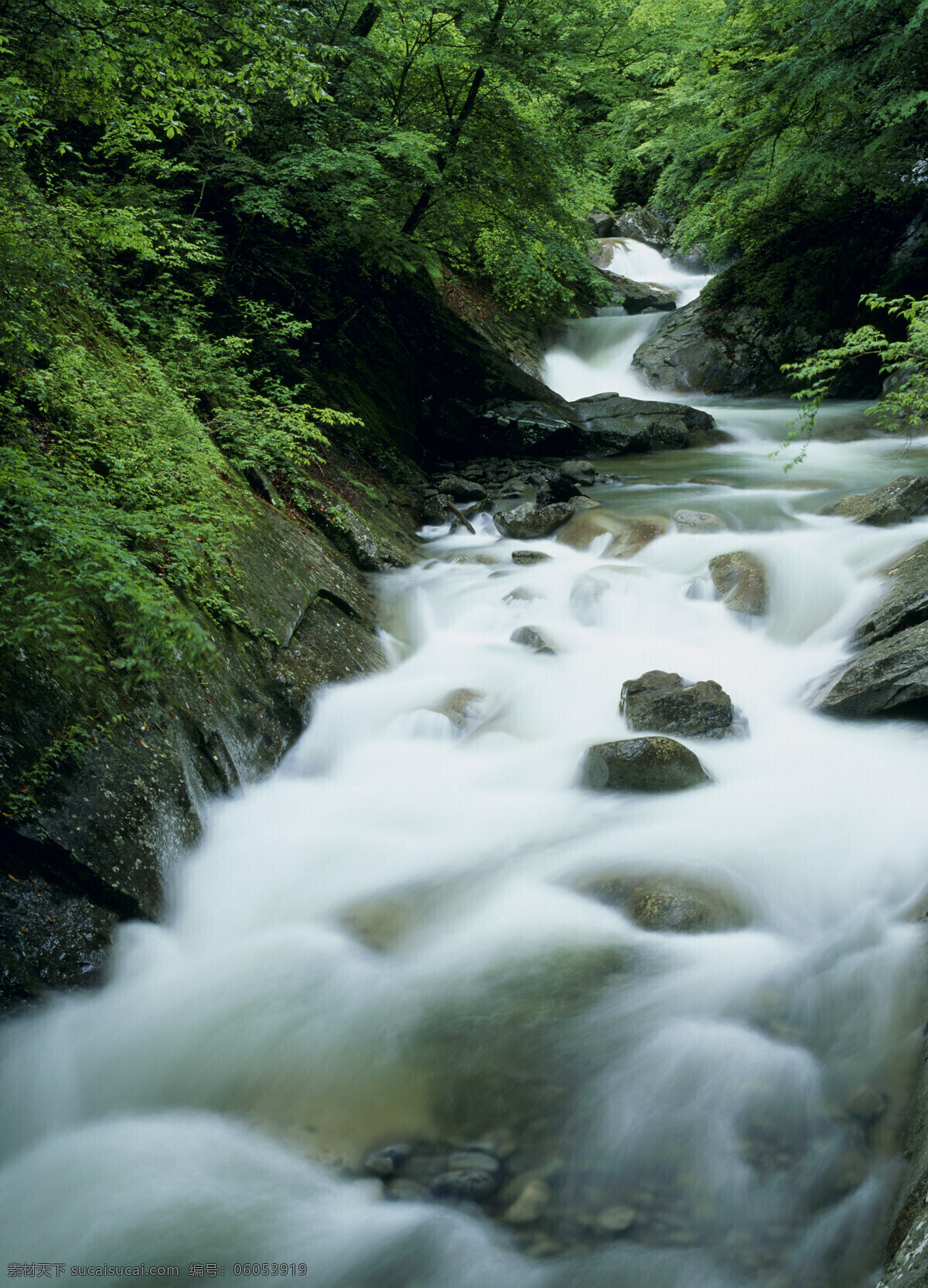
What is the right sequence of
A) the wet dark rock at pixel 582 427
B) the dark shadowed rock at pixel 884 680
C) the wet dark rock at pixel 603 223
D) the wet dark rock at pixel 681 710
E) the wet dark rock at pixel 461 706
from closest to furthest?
the dark shadowed rock at pixel 884 680
the wet dark rock at pixel 681 710
the wet dark rock at pixel 461 706
the wet dark rock at pixel 582 427
the wet dark rock at pixel 603 223

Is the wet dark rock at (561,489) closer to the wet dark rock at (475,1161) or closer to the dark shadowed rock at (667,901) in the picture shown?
the dark shadowed rock at (667,901)

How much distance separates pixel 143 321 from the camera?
7.42 meters

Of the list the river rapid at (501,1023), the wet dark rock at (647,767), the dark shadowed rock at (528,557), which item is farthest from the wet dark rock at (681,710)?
the dark shadowed rock at (528,557)

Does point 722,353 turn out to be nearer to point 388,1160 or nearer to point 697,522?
point 697,522

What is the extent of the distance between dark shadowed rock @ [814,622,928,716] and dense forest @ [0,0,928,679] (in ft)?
15.1

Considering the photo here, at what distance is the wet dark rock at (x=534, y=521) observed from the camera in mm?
9883

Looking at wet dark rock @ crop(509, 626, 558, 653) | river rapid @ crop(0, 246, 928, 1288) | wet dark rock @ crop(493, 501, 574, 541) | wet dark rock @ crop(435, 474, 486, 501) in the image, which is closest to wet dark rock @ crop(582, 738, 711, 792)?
river rapid @ crop(0, 246, 928, 1288)

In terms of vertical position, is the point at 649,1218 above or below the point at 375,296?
below

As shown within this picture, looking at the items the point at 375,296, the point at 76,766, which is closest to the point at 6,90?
the point at 76,766

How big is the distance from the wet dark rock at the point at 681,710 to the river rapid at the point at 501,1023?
0.18 meters

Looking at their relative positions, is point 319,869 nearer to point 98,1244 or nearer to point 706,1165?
point 98,1244

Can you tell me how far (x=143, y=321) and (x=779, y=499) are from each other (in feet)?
25.4

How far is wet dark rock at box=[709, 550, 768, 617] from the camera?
769 cm

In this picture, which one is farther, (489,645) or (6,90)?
(489,645)
